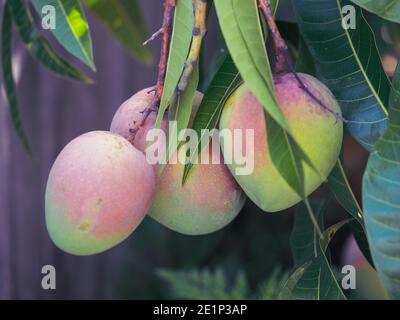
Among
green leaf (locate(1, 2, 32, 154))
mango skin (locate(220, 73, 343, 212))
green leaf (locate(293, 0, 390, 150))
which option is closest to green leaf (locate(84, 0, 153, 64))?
green leaf (locate(1, 2, 32, 154))

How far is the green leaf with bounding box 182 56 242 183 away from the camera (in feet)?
2.06

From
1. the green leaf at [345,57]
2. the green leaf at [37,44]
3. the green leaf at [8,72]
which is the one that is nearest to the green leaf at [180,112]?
the green leaf at [345,57]

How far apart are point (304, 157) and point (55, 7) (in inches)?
14.0

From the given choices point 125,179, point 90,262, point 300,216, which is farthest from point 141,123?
point 90,262

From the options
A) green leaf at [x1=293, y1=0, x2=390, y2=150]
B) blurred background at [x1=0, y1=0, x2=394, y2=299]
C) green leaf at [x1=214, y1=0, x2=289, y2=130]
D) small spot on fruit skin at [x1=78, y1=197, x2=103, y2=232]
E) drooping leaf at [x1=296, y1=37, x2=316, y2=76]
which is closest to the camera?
green leaf at [x1=214, y1=0, x2=289, y2=130]

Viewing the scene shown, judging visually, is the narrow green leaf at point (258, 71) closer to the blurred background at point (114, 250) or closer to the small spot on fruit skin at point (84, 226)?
the small spot on fruit skin at point (84, 226)

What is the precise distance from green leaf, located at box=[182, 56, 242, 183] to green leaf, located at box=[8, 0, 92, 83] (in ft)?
1.34

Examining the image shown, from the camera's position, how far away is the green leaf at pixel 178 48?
1.94ft

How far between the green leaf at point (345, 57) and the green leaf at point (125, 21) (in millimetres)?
524

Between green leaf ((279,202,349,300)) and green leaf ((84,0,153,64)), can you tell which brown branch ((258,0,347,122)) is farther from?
green leaf ((84,0,153,64))

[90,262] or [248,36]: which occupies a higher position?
[248,36]

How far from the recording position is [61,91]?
2189mm

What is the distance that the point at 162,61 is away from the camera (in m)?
0.63
